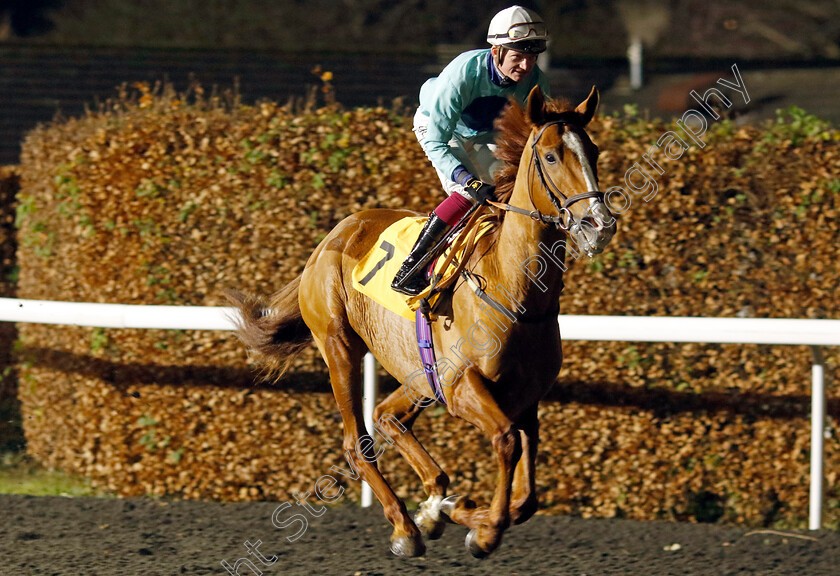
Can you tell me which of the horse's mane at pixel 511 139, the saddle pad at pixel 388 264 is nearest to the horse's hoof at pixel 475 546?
the saddle pad at pixel 388 264

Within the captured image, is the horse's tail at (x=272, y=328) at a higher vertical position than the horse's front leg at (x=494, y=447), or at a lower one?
higher

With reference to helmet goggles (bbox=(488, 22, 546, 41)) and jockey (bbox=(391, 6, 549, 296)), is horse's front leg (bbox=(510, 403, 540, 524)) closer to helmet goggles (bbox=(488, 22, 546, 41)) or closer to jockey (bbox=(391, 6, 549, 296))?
jockey (bbox=(391, 6, 549, 296))

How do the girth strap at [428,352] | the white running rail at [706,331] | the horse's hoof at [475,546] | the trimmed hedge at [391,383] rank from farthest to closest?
the trimmed hedge at [391,383]
the white running rail at [706,331]
the girth strap at [428,352]
the horse's hoof at [475,546]

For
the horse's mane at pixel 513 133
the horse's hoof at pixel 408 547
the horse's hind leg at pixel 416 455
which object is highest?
the horse's mane at pixel 513 133

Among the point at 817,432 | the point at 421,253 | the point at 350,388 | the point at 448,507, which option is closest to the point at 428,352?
the point at 421,253

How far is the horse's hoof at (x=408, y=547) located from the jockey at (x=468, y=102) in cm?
94

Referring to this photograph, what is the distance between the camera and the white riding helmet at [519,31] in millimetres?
3533

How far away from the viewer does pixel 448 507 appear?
3.68 metres

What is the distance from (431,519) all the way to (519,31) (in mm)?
1802

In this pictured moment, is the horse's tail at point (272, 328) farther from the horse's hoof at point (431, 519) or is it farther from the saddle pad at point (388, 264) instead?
the horse's hoof at point (431, 519)

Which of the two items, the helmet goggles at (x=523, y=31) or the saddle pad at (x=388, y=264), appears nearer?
the helmet goggles at (x=523, y=31)

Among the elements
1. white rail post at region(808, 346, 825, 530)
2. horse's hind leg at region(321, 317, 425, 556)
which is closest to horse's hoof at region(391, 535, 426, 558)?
horse's hind leg at region(321, 317, 425, 556)

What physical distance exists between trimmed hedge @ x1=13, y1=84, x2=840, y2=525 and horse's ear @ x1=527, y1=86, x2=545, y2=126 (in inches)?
69.4

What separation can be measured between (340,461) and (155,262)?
1.46 m
